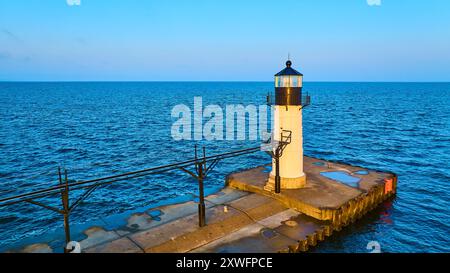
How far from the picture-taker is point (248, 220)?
21.5m

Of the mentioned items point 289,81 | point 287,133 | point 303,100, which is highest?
point 289,81

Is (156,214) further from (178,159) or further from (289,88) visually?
(178,159)

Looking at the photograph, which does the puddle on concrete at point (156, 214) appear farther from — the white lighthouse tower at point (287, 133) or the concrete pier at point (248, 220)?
the white lighthouse tower at point (287, 133)

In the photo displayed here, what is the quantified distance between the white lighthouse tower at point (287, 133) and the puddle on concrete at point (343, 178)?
158 inches

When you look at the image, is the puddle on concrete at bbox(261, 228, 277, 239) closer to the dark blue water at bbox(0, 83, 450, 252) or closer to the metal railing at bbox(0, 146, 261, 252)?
the dark blue water at bbox(0, 83, 450, 252)

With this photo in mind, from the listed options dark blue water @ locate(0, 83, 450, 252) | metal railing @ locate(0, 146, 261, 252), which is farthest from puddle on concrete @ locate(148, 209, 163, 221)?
dark blue water @ locate(0, 83, 450, 252)

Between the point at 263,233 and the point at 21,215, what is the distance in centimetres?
2200

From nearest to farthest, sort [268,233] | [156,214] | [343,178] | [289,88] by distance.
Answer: [268,233] → [156,214] → [289,88] → [343,178]

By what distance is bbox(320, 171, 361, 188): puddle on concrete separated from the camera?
89.5ft

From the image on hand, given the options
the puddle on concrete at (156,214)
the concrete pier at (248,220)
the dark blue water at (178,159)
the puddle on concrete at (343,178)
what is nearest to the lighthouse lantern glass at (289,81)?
the concrete pier at (248,220)

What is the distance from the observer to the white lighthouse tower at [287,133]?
25.2 m

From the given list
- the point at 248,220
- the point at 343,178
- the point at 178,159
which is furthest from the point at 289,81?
the point at 178,159

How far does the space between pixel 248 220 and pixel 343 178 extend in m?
11.9
